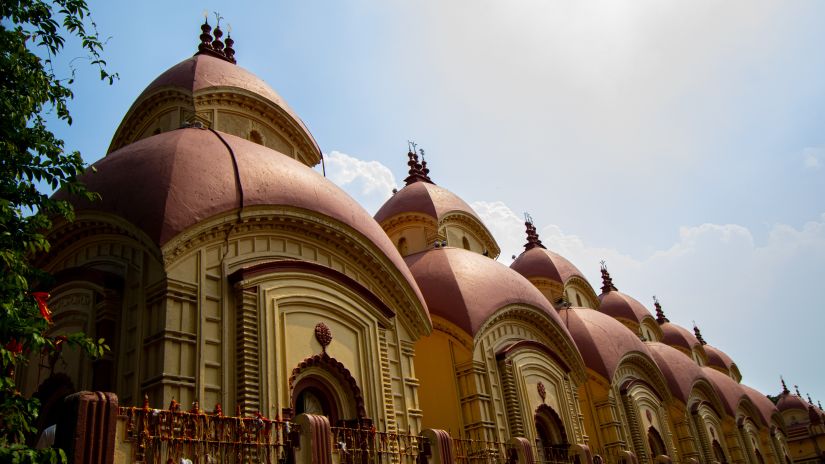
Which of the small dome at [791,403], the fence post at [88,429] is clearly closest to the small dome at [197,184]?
the fence post at [88,429]

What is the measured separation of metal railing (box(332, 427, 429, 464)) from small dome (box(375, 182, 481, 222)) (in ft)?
41.7

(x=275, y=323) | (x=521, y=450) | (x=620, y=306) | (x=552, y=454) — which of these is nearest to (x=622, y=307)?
A: (x=620, y=306)

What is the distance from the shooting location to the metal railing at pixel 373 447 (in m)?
10.3

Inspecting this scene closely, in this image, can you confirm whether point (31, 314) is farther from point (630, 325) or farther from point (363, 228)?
point (630, 325)

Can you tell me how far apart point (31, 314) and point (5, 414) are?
3.34ft

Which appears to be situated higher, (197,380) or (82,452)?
(197,380)

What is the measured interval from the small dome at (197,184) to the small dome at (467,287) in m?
3.60

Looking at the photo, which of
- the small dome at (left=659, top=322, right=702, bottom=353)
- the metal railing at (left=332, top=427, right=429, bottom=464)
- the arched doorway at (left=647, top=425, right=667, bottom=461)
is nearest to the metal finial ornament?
the metal railing at (left=332, top=427, right=429, bottom=464)

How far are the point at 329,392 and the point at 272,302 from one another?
214 centimetres

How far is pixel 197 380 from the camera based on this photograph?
10.8 meters

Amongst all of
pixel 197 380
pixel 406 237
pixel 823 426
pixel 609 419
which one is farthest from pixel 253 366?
pixel 823 426

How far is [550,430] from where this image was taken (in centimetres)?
1933

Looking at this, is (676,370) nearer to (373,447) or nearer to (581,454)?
(581,454)

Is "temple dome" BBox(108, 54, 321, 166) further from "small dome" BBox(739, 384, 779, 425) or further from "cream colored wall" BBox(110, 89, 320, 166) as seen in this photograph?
"small dome" BBox(739, 384, 779, 425)
